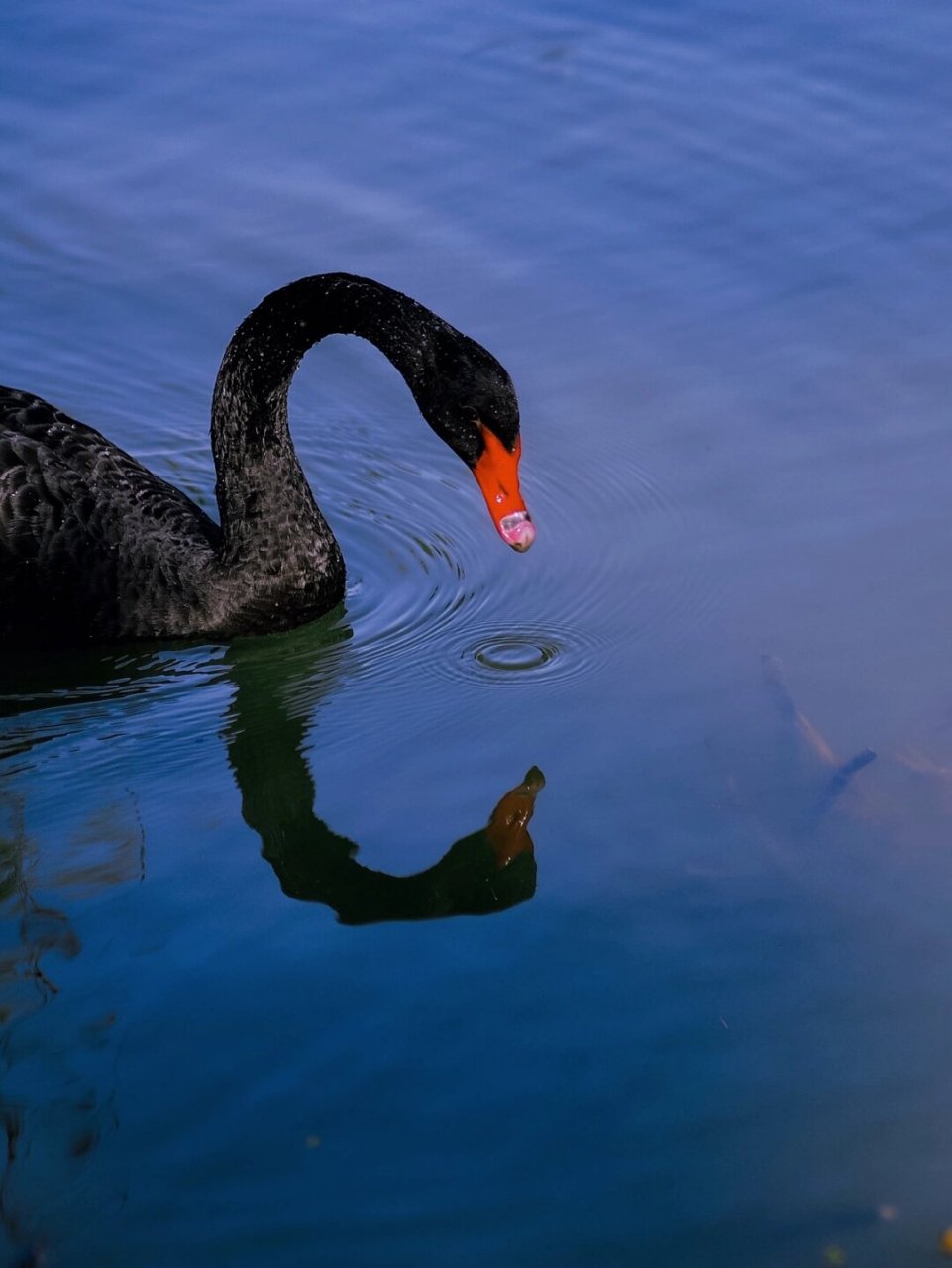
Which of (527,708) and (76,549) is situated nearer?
(527,708)

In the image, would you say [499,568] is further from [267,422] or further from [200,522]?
[200,522]

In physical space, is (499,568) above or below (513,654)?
above

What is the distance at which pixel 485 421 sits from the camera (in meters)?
4.58

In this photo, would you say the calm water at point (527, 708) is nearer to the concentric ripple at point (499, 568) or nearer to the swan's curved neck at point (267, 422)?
the concentric ripple at point (499, 568)

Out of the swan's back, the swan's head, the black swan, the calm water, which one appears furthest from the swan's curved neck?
the swan's head

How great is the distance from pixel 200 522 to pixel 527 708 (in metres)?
1.49

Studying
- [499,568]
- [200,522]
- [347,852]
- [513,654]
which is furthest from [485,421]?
[200,522]

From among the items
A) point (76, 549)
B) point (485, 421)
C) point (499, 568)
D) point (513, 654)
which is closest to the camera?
point (485, 421)

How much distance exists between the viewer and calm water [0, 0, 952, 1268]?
3107 millimetres

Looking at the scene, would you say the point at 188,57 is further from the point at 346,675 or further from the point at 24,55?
the point at 346,675

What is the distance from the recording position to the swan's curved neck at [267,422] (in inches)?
207

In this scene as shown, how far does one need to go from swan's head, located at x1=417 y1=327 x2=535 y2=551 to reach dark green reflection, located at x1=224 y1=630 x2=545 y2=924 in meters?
0.71

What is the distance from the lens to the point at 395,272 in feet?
22.8

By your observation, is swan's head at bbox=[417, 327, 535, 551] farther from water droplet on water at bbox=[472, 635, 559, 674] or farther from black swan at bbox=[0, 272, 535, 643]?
water droplet on water at bbox=[472, 635, 559, 674]
